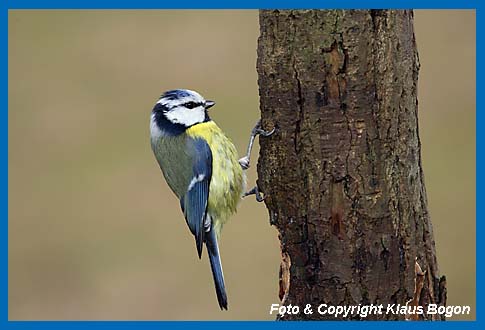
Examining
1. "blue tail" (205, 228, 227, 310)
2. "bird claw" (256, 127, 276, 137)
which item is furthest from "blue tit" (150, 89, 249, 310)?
"bird claw" (256, 127, 276, 137)

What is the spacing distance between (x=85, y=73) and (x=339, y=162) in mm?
7241

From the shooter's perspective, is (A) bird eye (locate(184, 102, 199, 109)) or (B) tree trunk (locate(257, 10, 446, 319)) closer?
(B) tree trunk (locate(257, 10, 446, 319))

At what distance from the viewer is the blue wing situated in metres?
4.15

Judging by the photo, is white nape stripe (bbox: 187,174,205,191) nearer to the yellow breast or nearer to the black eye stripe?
the yellow breast

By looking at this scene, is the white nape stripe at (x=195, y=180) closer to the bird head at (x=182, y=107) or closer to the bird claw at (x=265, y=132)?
the bird head at (x=182, y=107)

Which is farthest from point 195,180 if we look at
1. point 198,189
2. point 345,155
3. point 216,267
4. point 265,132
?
point 345,155

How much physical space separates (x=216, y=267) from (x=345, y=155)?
1.19 metres

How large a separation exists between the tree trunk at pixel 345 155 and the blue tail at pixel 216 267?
0.75m

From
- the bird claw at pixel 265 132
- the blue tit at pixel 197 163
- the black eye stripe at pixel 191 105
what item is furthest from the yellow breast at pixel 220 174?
the bird claw at pixel 265 132

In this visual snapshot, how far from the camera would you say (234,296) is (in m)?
6.70

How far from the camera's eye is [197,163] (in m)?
4.17

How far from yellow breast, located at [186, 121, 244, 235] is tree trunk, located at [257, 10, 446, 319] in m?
0.80

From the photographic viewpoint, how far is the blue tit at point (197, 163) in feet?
13.6

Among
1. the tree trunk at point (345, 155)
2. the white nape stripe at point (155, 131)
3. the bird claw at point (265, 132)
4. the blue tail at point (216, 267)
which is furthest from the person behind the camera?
the white nape stripe at point (155, 131)
